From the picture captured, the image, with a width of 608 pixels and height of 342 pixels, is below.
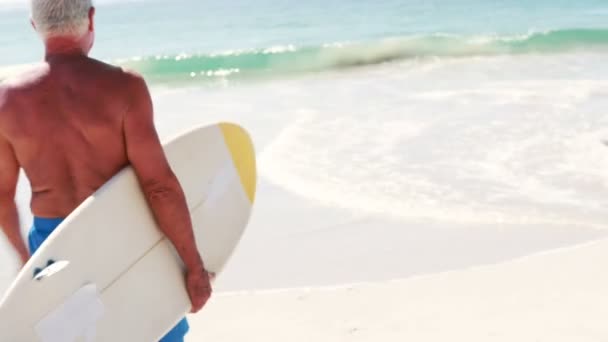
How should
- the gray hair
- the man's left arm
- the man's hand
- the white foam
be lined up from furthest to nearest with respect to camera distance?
the white foam < the man's hand < the man's left arm < the gray hair

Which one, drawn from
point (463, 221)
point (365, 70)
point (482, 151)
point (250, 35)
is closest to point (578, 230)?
point (463, 221)

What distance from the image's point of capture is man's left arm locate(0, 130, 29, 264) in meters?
1.94

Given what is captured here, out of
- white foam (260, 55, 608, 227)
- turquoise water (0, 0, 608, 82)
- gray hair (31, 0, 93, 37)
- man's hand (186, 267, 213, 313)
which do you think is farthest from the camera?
turquoise water (0, 0, 608, 82)

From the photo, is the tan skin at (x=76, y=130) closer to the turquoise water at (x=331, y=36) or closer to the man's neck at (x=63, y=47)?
the man's neck at (x=63, y=47)

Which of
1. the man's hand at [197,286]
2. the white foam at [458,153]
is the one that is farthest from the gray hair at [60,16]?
the white foam at [458,153]

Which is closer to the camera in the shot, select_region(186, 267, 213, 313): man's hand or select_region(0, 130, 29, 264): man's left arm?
select_region(0, 130, 29, 264): man's left arm

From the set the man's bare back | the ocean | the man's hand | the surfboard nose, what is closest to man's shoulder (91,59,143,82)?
the man's bare back

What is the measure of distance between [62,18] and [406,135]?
5.15 meters

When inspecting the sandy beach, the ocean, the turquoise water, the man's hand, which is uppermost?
the man's hand

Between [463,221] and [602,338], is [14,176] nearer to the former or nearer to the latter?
[602,338]

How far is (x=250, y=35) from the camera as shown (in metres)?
20.6

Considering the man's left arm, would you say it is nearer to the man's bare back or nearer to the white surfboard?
the man's bare back

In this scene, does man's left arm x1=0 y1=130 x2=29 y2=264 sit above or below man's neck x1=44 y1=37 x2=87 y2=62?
below

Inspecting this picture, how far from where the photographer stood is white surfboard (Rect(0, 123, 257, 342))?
73.2 inches
